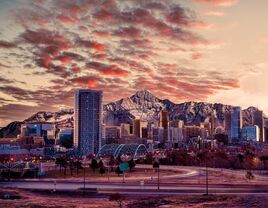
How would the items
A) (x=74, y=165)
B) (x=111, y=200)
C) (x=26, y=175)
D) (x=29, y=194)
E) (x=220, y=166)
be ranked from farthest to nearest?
(x=220, y=166) < (x=74, y=165) < (x=26, y=175) < (x=29, y=194) < (x=111, y=200)

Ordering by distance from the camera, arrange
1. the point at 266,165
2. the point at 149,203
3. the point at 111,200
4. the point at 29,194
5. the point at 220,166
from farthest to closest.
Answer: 1. the point at 220,166
2. the point at 266,165
3. the point at 29,194
4. the point at 111,200
5. the point at 149,203

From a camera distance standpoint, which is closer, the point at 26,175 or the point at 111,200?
the point at 111,200

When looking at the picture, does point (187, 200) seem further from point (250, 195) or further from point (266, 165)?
point (266, 165)

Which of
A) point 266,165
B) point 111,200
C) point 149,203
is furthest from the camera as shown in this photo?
point 266,165

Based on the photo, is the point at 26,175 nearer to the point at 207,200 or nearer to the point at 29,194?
the point at 29,194

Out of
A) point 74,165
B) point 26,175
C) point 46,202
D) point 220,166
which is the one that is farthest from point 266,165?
point 46,202

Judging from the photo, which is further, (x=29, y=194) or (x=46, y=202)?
(x=29, y=194)


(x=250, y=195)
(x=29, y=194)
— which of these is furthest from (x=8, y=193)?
(x=250, y=195)

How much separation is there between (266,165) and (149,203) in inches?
4471

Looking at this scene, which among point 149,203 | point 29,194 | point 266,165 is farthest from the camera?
point 266,165

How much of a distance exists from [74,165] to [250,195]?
9305 cm

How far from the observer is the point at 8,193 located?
9138cm

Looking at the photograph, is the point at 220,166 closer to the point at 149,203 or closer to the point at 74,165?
the point at 74,165

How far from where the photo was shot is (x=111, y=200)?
8062cm
